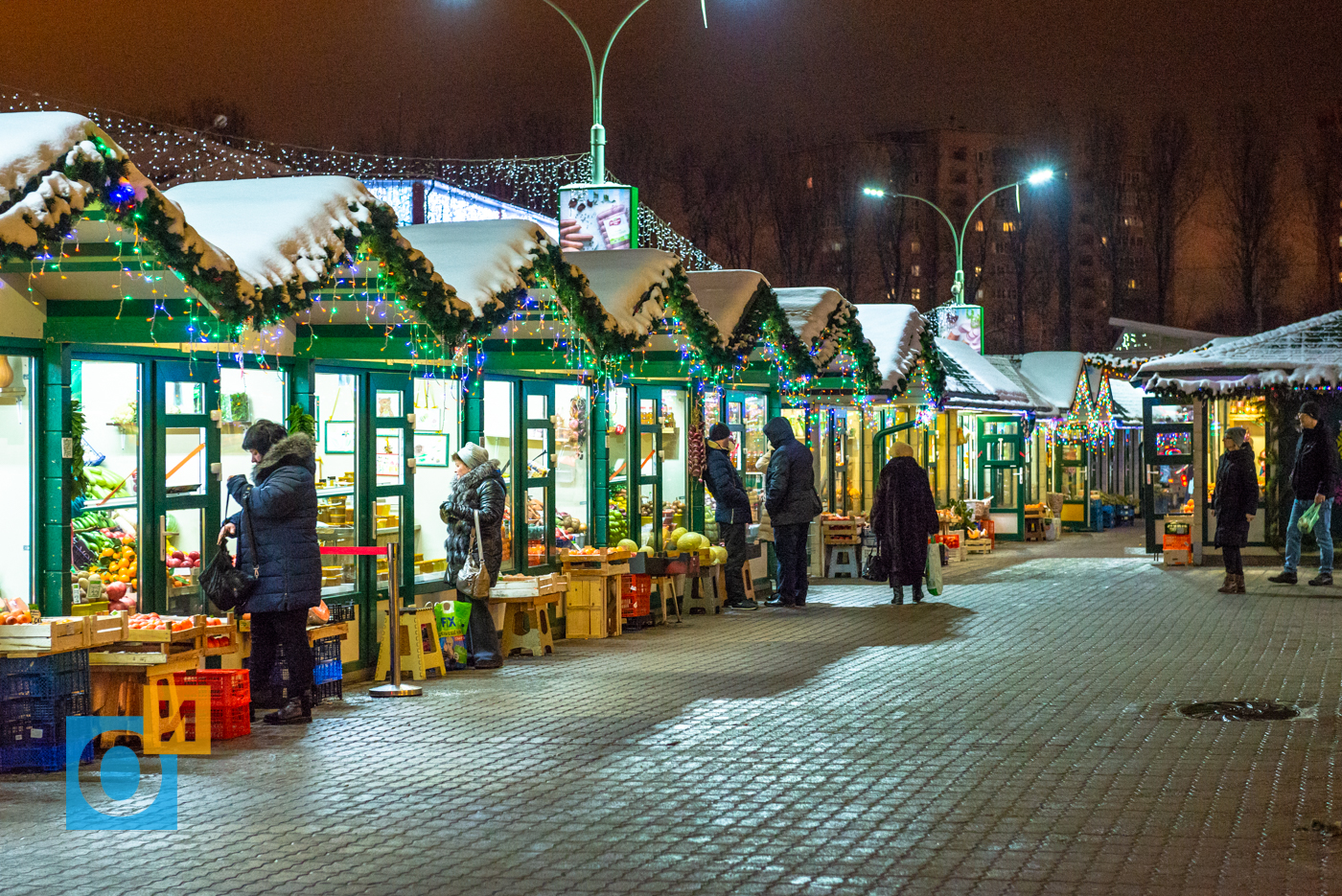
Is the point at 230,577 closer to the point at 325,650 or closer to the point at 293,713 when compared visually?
the point at 293,713

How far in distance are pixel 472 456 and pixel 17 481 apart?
12.5 feet

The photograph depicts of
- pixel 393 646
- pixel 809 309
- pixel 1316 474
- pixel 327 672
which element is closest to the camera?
pixel 327 672

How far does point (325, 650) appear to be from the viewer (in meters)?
10.8

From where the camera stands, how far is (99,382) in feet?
32.1

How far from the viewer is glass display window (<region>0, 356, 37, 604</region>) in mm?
9328

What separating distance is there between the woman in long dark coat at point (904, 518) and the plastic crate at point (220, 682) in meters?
9.21

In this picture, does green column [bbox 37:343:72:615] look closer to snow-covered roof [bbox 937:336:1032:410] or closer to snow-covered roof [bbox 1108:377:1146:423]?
snow-covered roof [bbox 937:336:1032:410]

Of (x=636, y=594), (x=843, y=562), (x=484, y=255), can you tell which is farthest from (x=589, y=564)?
(x=843, y=562)

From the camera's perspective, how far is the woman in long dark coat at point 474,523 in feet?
40.4

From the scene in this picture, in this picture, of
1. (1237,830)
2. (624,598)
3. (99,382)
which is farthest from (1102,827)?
(624,598)

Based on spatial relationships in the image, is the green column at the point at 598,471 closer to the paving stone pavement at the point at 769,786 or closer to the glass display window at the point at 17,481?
the paving stone pavement at the point at 769,786

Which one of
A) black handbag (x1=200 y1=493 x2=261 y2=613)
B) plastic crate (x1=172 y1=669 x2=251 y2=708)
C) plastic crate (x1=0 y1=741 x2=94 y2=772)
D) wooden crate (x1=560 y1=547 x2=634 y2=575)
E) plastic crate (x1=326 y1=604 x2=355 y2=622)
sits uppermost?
black handbag (x1=200 y1=493 x2=261 y2=613)

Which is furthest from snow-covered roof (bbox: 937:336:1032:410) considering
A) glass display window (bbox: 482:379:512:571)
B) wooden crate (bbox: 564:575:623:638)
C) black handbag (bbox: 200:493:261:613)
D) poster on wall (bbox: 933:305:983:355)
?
black handbag (bbox: 200:493:261:613)

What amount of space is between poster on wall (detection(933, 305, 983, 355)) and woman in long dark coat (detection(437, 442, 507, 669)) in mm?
19861
